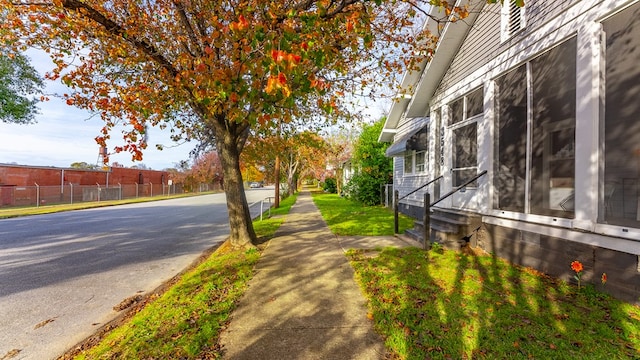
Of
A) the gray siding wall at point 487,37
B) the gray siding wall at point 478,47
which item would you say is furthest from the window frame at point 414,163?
the gray siding wall at point 478,47

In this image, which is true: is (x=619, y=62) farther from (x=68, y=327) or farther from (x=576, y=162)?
(x=68, y=327)

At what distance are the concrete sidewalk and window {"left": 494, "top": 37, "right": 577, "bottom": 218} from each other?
3.59 metres

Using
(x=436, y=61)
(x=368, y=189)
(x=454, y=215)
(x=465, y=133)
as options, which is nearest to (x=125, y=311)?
(x=454, y=215)

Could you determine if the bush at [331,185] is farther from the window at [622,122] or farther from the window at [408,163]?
the window at [622,122]

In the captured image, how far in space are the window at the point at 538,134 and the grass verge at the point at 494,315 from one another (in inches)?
52.8

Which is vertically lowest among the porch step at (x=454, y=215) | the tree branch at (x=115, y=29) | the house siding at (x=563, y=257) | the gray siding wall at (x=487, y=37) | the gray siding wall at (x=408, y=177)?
the house siding at (x=563, y=257)

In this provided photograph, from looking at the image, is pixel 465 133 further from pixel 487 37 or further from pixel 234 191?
pixel 234 191

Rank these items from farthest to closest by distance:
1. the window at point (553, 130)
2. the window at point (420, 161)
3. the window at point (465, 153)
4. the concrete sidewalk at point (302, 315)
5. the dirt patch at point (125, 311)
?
the window at point (420, 161) → the window at point (465, 153) → the window at point (553, 130) → the dirt patch at point (125, 311) → the concrete sidewalk at point (302, 315)

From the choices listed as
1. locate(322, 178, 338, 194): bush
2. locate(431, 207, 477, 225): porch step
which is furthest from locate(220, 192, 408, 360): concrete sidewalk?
locate(322, 178, 338, 194): bush

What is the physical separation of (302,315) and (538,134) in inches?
200

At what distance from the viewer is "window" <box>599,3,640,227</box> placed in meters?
3.71

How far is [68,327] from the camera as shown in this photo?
3.86 m

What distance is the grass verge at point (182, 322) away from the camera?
3.00 m

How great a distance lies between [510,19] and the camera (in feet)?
20.3
